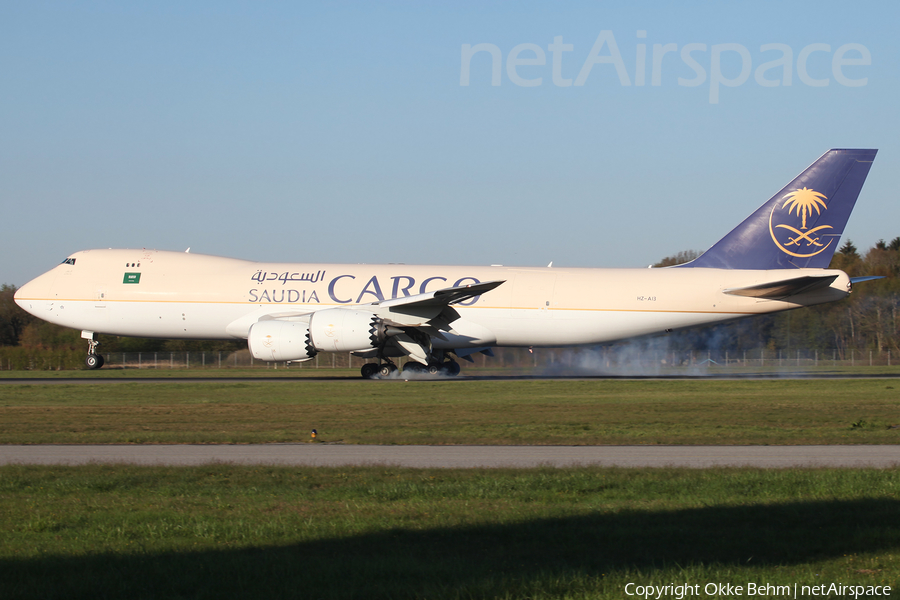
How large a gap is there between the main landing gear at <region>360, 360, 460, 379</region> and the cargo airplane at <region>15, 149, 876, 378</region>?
0.32 ft

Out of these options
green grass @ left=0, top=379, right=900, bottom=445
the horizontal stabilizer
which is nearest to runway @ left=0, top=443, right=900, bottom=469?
green grass @ left=0, top=379, right=900, bottom=445

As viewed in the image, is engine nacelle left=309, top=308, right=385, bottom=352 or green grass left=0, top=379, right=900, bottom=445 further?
engine nacelle left=309, top=308, right=385, bottom=352

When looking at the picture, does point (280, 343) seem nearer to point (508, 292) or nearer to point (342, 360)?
point (508, 292)

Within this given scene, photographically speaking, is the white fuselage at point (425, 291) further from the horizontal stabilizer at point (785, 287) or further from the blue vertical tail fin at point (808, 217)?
the blue vertical tail fin at point (808, 217)

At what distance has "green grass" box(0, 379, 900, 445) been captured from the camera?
16828 mm

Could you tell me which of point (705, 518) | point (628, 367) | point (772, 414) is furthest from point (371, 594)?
point (628, 367)

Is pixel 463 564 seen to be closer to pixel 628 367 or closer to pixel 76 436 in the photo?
pixel 76 436

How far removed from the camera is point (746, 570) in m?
6.61

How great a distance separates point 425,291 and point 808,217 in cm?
1606

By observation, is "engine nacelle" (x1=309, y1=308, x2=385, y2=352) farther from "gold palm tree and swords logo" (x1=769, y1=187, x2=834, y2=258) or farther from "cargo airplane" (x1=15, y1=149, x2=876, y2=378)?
"gold palm tree and swords logo" (x1=769, y1=187, x2=834, y2=258)

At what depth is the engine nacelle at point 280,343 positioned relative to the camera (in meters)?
31.6

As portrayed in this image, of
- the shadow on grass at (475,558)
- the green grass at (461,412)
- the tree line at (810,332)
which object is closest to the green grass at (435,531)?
the shadow on grass at (475,558)

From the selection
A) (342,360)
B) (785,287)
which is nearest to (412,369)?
(785,287)

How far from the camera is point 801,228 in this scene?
34.5 metres
